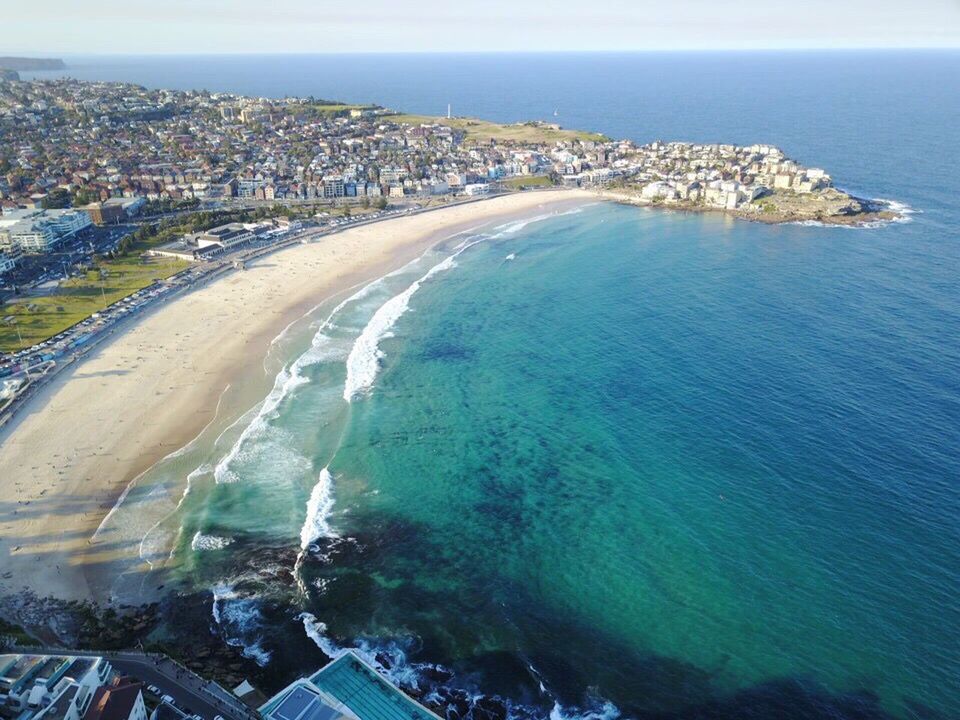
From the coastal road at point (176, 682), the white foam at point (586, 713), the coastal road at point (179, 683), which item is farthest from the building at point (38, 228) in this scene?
the white foam at point (586, 713)

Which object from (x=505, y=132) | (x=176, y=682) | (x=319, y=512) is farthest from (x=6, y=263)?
(x=505, y=132)

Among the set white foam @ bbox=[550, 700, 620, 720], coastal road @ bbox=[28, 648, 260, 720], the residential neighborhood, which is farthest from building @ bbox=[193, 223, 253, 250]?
white foam @ bbox=[550, 700, 620, 720]

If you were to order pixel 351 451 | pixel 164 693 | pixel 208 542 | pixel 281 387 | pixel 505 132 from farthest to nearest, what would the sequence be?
pixel 505 132
pixel 281 387
pixel 351 451
pixel 208 542
pixel 164 693

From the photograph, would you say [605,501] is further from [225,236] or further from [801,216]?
[801,216]

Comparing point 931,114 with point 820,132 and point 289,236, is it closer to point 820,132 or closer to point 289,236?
point 820,132

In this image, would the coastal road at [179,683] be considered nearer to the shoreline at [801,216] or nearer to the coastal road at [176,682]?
the coastal road at [176,682]

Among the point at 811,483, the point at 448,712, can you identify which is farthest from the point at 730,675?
the point at 811,483
